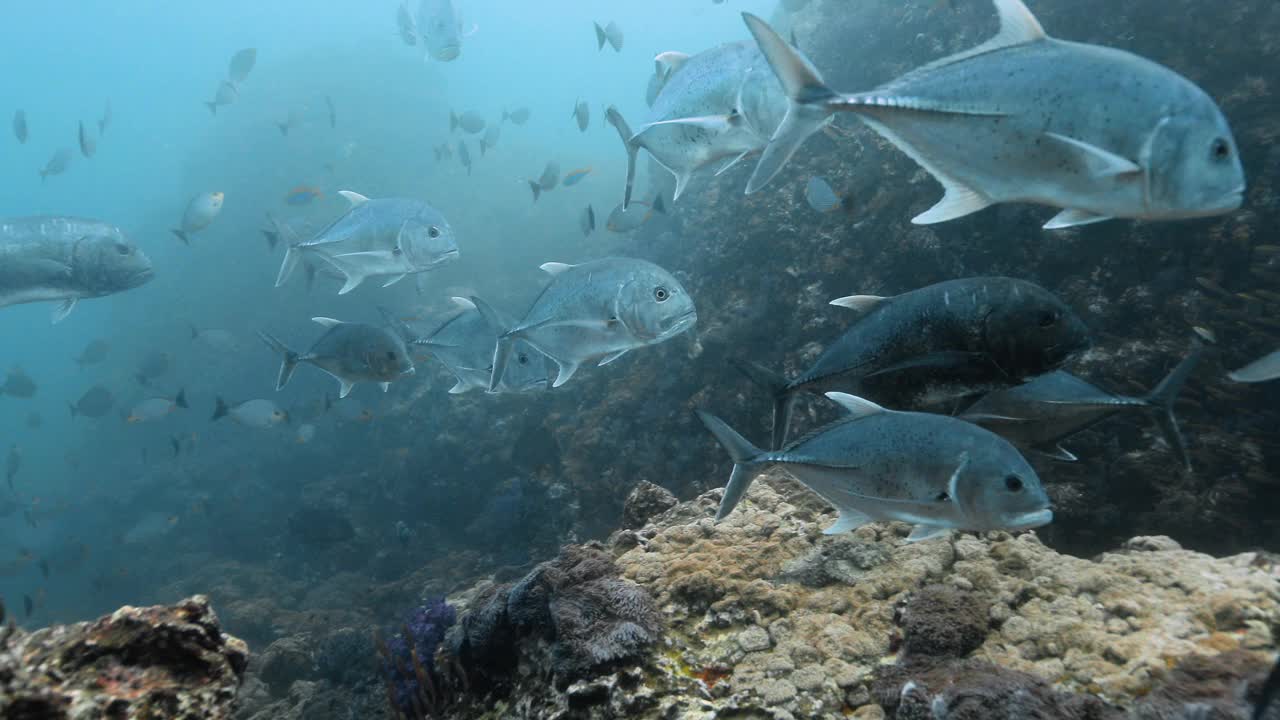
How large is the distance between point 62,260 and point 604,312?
5370 mm

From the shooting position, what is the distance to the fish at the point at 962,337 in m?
2.19

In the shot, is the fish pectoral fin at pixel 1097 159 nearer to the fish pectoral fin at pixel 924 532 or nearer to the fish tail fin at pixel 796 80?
the fish tail fin at pixel 796 80

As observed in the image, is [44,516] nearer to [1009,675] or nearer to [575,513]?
[575,513]

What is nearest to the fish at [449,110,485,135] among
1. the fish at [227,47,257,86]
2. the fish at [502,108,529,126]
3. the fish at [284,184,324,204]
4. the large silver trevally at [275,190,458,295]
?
the fish at [502,108,529,126]

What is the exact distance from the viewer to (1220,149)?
1.53m

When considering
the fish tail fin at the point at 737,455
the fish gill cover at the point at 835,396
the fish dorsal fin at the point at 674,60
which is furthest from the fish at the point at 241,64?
the fish tail fin at the point at 737,455

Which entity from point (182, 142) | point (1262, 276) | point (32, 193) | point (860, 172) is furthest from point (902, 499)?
point (32, 193)

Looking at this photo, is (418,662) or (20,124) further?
(20,124)

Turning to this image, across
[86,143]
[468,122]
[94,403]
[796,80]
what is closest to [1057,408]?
[796,80]

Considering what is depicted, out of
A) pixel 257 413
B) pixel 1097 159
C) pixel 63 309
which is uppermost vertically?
pixel 1097 159

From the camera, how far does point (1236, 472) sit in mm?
3602

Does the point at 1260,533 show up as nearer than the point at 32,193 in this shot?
Yes

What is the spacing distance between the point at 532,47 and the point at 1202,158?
123830 millimetres

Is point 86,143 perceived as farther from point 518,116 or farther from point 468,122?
point 518,116
